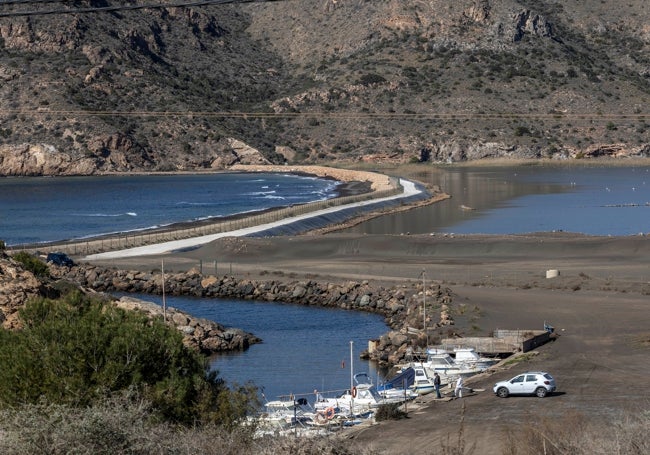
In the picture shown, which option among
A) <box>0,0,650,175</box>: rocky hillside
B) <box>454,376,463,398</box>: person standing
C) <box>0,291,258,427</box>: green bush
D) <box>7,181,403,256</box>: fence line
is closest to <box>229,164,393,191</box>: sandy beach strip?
<box>0,0,650,175</box>: rocky hillside

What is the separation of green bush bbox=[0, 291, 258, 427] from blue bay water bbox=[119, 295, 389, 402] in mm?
8783

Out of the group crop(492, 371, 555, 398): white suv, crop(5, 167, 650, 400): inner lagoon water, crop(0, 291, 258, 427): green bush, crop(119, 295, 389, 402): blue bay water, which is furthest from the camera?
crop(5, 167, 650, 400): inner lagoon water

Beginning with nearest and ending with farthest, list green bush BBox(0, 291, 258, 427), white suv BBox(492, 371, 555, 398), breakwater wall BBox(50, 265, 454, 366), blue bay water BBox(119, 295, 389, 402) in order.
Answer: green bush BBox(0, 291, 258, 427), white suv BBox(492, 371, 555, 398), blue bay water BBox(119, 295, 389, 402), breakwater wall BBox(50, 265, 454, 366)

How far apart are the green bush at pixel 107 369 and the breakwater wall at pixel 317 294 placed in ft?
55.0

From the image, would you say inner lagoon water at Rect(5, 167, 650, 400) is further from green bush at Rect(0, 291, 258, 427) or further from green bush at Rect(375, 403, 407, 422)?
green bush at Rect(0, 291, 258, 427)

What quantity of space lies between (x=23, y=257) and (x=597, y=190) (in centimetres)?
8968

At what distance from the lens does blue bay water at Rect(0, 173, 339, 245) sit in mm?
96988

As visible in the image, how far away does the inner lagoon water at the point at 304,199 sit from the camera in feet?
124

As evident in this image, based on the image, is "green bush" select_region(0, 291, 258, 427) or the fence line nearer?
"green bush" select_region(0, 291, 258, 427)

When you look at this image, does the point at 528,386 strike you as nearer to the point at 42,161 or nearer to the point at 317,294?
the point at 317,294

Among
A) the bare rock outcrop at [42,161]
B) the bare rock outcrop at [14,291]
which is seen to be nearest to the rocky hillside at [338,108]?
the bare rock outcrop at [42,161]

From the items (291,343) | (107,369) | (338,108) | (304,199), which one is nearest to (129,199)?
(304,199)

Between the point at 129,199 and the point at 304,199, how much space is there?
2236cm

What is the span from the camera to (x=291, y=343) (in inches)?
1614
